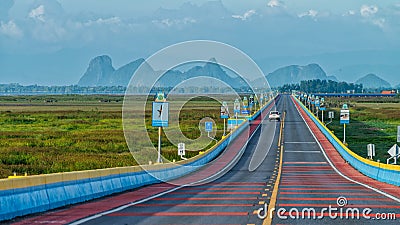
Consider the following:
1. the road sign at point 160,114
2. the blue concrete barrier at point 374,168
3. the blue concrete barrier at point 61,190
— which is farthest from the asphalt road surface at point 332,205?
the road sign at point 160,114

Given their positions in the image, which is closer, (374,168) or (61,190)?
(61,190)

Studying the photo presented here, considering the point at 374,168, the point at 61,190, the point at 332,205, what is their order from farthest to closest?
the point at 374,168, the point at 61,190, the point at 332,205

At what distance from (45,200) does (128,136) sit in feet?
179

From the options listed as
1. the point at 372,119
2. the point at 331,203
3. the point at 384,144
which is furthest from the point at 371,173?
the point at 372,119

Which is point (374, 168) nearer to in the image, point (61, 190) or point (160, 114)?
point (160, 114)

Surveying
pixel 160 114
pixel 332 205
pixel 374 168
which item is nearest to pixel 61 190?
pixel 332 205

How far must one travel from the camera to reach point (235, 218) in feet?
51.3

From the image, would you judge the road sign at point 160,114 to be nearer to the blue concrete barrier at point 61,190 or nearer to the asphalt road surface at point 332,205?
the blue concrete barrier at point 61,190

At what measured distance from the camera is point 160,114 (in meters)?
31.4

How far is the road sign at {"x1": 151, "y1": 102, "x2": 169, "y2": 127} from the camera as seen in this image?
31312mm

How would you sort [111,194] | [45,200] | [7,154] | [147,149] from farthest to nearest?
[147,149], [7,154], [111,194], [45,200]

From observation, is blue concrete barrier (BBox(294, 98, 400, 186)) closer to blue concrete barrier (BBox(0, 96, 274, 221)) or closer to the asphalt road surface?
the asphalt road surface

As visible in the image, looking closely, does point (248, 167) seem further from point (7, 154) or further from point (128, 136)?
point (128, 136)

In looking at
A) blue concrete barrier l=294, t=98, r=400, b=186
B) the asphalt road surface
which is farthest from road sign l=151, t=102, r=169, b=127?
blue concrete barrier l=294, t=98, r=400, b=186
